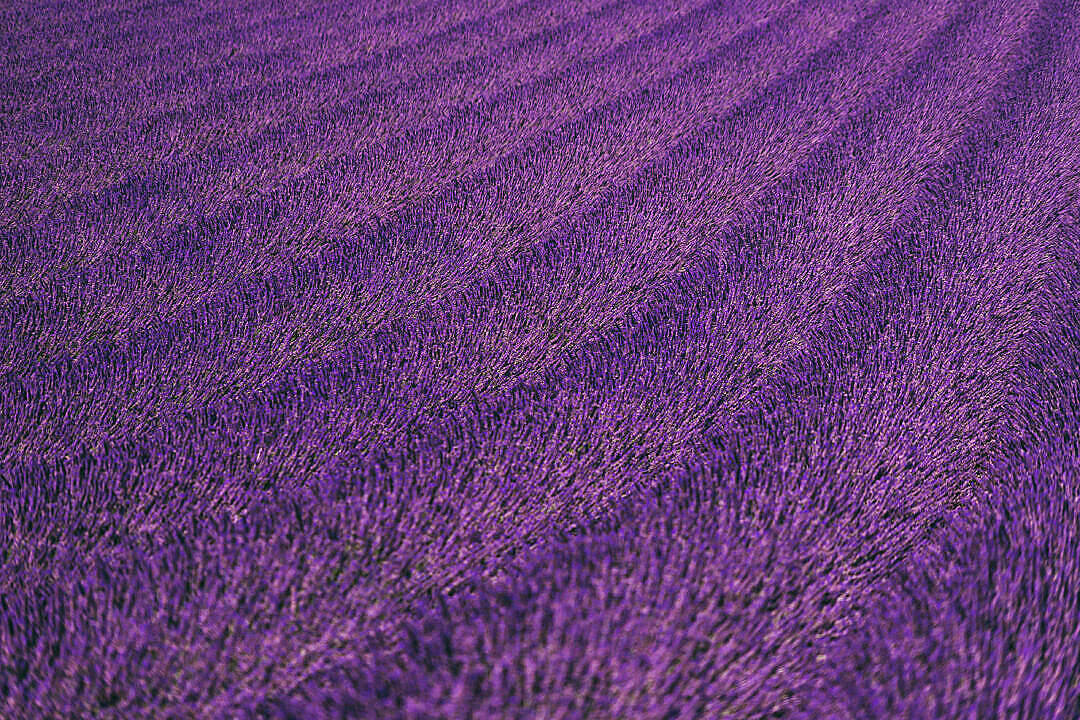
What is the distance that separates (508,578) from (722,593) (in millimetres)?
150

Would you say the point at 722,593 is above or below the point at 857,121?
below

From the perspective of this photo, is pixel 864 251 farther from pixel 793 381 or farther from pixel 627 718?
pixel 627 718

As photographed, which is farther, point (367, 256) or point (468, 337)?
point (367, 256)

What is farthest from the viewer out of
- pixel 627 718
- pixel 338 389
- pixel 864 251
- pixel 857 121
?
pixel 857 121

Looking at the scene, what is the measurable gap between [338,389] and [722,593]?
403 millimetres

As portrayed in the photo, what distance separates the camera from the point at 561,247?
1.00 meters

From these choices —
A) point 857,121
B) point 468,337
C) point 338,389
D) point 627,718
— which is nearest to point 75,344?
point 338,389

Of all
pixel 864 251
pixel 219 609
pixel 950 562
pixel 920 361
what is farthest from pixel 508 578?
pixel 864 251

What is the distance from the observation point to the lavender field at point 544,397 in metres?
0.51

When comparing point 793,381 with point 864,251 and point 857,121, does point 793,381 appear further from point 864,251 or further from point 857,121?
point 857,121

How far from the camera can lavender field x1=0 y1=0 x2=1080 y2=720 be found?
51 centimetres

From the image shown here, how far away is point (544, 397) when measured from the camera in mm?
751

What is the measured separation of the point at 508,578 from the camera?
1.88 ft

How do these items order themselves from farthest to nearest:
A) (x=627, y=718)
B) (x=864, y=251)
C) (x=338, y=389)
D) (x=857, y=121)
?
1. (x=857, y=121)
2. (x=864, y=251)
3. (x=338, y=389)
4. (x=627, y=718)
